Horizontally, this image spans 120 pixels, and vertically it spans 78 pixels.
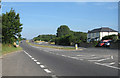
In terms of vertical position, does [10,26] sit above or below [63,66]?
above

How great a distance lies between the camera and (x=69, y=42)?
257 ft

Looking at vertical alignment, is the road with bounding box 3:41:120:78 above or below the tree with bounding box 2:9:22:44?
below

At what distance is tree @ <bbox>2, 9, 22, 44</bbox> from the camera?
3341 centimetres

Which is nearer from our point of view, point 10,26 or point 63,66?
point 63,66

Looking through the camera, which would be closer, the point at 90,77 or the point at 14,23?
the point at 90,77

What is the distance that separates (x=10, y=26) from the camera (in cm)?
3453

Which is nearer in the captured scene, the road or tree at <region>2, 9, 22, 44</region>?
the road

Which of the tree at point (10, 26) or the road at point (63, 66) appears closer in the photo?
the road at point (63, 66)

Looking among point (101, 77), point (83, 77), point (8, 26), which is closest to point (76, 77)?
point (83, 77)

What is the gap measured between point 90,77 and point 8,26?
93.2 ft

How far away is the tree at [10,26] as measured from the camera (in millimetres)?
33406

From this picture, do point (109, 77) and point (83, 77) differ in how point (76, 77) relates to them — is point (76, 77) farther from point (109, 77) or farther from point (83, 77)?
point (109, 77)

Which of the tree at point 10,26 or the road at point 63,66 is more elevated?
the tree at point 10,26

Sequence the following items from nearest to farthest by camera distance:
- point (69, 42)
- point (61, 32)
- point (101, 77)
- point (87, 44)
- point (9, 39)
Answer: point (101, 77) < point (9, 39) < point (87, 44) < point (69, 42) < point (61, 32)
